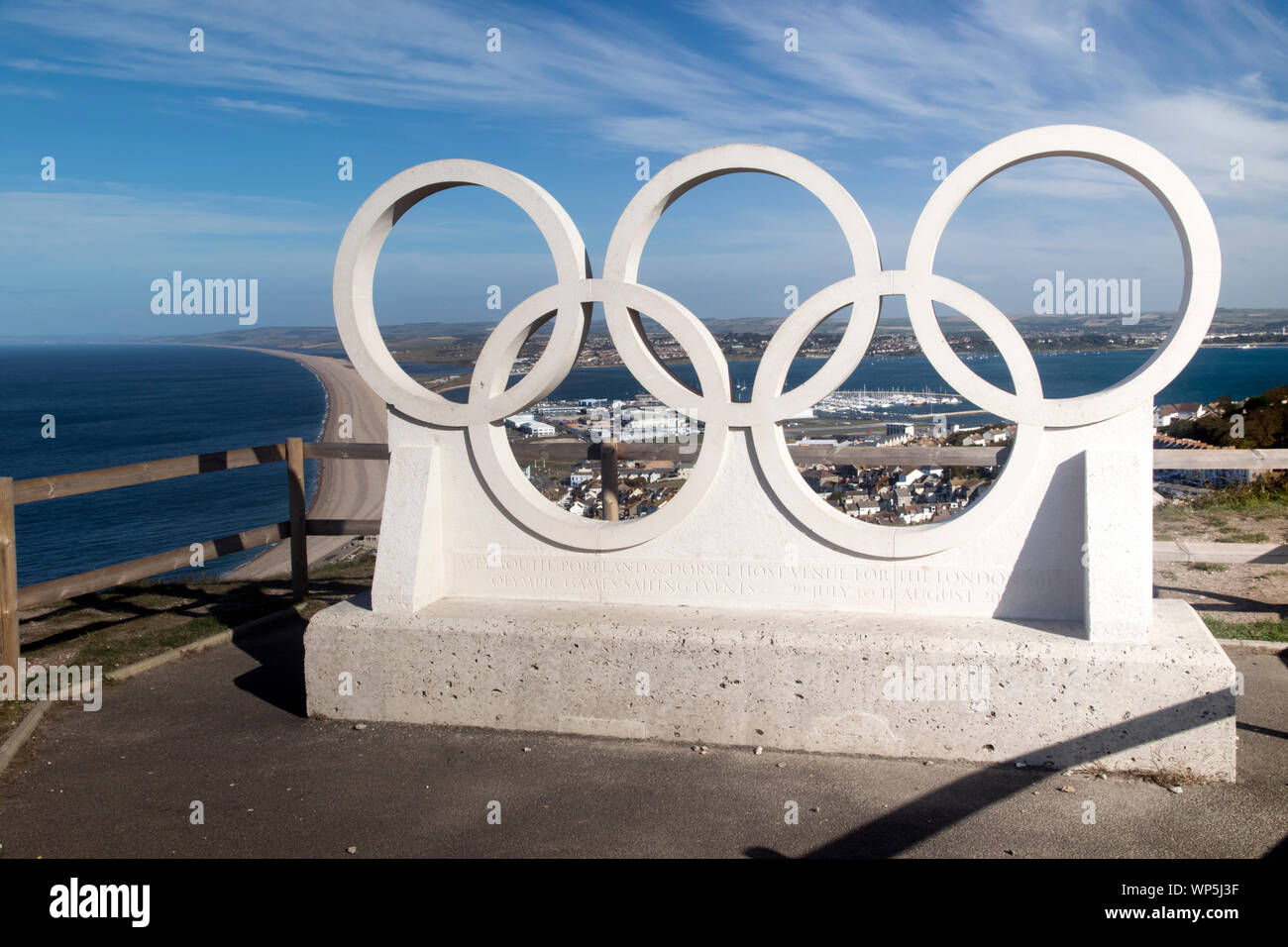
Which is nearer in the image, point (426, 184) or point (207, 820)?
point (207, 820)

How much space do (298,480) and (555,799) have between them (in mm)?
4690

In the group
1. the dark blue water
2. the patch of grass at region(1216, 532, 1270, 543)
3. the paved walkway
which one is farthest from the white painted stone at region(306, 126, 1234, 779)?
the dark blue water

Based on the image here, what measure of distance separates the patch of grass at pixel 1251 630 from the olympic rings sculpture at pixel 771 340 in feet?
9.46

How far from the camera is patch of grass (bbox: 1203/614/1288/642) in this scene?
707 cm

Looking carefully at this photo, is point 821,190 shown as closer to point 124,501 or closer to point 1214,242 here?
point 1214,242

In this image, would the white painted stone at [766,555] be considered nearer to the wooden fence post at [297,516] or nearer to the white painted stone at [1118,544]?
the white painted stone at [1118,544]

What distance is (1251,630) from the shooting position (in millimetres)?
7262

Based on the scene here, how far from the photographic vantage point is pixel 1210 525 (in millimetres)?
10719

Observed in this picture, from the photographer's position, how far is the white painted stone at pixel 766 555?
5.15 m

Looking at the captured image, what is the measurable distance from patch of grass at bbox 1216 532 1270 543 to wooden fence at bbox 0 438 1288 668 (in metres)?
2.67

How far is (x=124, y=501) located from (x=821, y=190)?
1846 inches

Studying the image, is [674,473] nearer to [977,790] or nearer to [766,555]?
[766,555]
